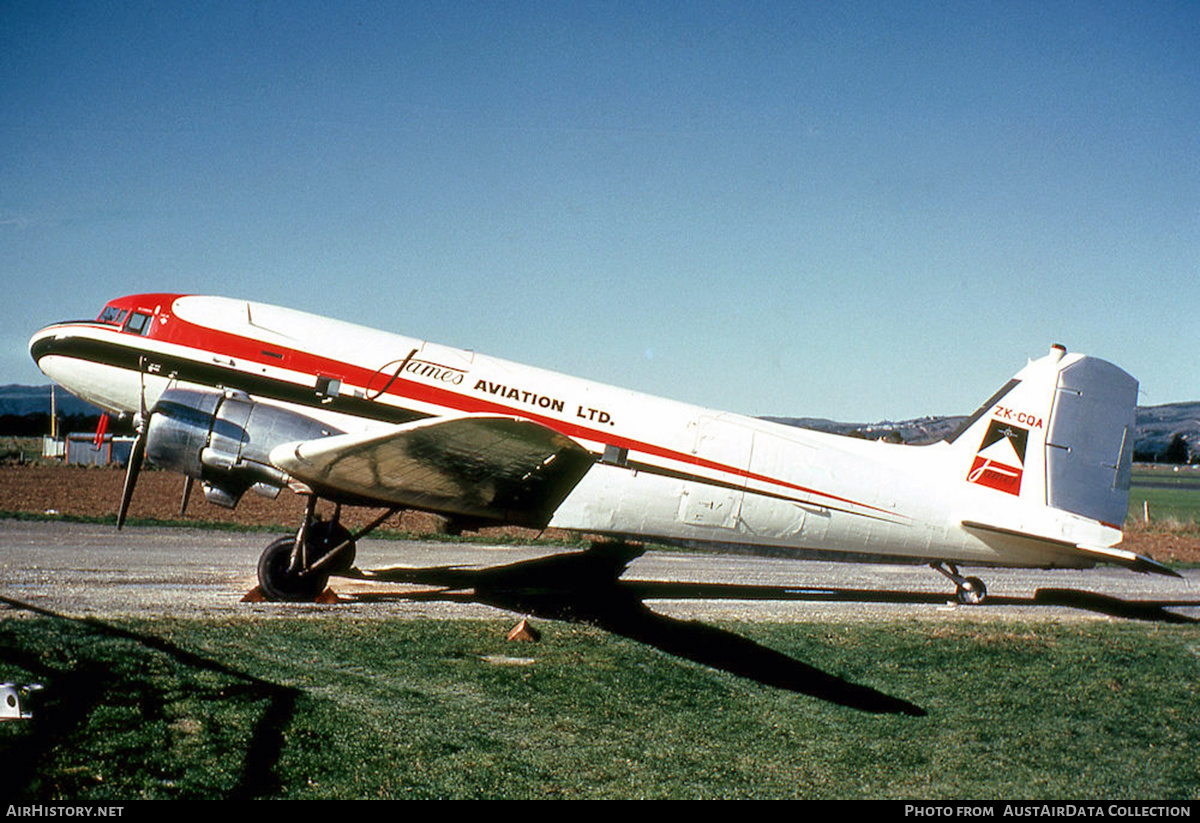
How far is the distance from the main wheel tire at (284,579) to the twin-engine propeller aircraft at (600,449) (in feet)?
0.09

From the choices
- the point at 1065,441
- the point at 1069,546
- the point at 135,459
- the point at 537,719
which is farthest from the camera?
the point at 1065,441

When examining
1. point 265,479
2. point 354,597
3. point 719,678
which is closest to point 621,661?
point 719,678

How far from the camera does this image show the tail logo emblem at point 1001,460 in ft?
39.3

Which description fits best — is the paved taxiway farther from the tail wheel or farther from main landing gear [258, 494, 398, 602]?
main landing gear [258, 494, 398, 602]

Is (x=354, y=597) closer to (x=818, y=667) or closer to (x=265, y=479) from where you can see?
(x=265, y=479)

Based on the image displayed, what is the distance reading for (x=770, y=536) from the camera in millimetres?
11125

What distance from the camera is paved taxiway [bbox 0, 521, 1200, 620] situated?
10008mm

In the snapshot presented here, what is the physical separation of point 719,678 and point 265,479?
5.80m

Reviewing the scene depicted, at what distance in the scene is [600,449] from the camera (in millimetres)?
10930

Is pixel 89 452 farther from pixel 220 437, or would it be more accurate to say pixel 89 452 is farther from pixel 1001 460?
Result: pixel 1001 460

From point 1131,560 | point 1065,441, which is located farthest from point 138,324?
point 1131,560

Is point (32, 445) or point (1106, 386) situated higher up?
point (1106, 386)

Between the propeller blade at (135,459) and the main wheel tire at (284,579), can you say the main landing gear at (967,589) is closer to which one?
the main wheel tire at (284,579)

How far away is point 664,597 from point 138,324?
27.4 ft
